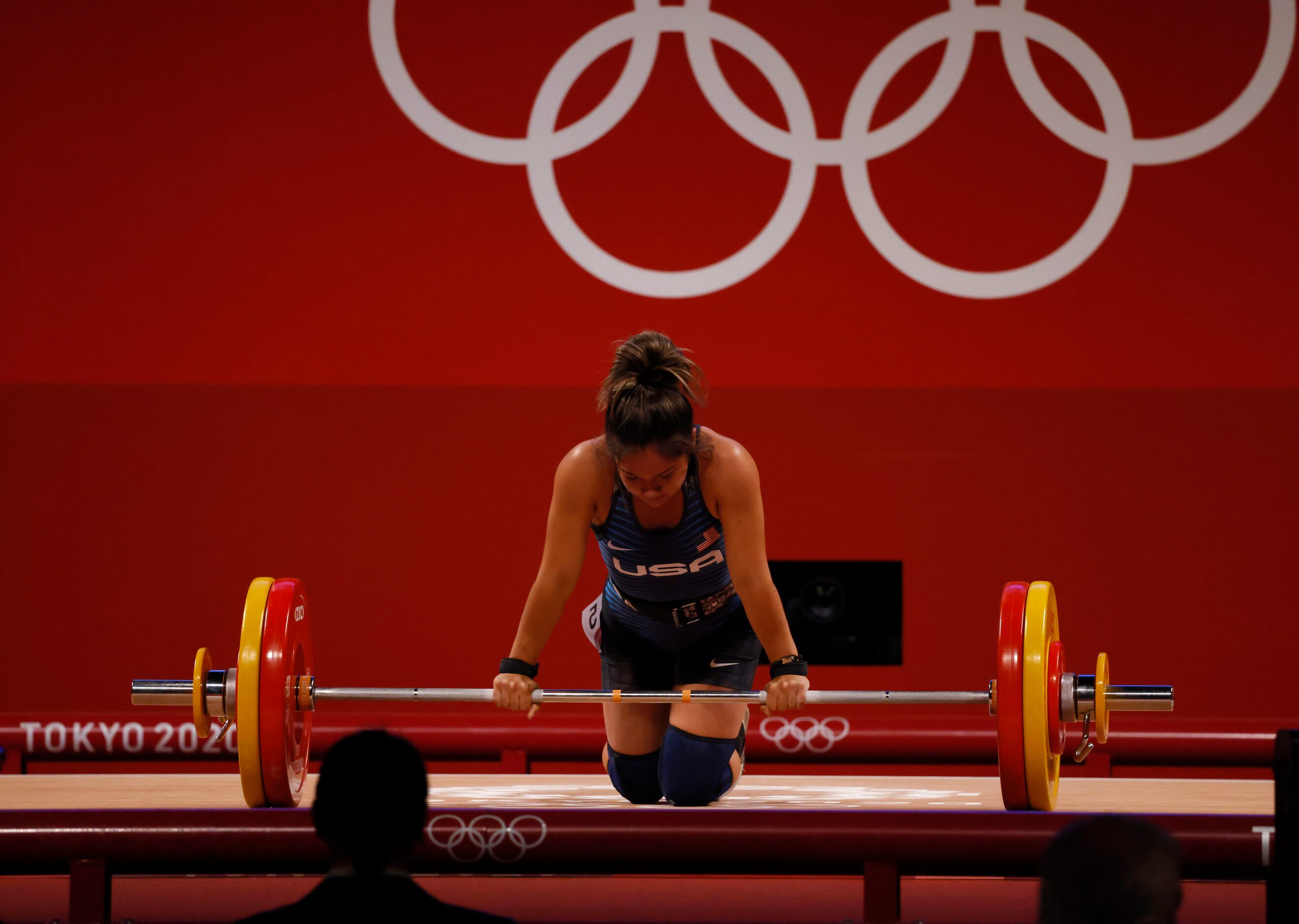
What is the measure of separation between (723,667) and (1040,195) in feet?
7.94

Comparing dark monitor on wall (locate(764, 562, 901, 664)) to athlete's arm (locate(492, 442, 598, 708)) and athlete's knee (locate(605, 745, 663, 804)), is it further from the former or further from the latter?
athlete's arm (locate(492, 442, 598, 708))

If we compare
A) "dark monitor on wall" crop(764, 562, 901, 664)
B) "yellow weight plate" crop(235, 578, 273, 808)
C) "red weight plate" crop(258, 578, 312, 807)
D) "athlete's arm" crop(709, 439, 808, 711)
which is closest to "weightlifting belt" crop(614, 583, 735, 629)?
"athlete's arm" crop(709, 439, 808, 711)

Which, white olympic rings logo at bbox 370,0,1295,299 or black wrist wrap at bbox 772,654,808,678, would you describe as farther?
white olympic rings logo at bbox 370,0,1295,299

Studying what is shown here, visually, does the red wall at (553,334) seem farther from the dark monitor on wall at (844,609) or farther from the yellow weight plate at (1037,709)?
the yellow weight plate at (1037,709)

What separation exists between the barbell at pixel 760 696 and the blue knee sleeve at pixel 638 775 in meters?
0.38

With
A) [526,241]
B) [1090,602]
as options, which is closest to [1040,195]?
[1090,602]

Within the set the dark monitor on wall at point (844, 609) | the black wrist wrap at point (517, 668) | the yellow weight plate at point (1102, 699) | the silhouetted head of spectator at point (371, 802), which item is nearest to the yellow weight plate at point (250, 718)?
the black wrist wrap at point (517, 668)

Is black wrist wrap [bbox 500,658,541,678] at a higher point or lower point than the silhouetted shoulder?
higher

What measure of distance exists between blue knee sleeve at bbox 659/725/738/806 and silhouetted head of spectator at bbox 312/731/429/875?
5.41 ft

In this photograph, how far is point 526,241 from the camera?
477 centimetres

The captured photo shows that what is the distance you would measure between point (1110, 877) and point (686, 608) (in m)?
1.92

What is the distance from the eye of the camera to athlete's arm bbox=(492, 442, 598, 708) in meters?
2.91

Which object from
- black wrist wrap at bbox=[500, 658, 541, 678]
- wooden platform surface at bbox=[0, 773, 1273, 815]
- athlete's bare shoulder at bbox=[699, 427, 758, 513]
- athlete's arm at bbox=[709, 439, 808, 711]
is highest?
athlete's bare shoulder at bbox=[699, 427, 758, 513]

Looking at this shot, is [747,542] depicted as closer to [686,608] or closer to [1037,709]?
[686,608]
